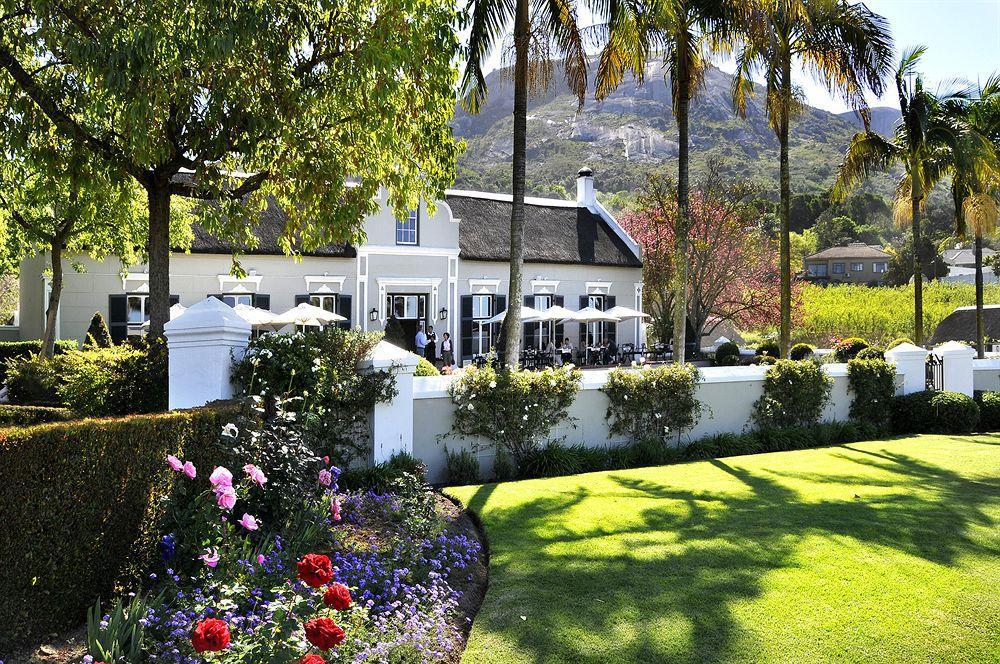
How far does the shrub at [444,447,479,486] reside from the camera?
1020 centimetres

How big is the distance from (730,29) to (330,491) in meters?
12.7

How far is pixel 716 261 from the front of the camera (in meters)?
31.6

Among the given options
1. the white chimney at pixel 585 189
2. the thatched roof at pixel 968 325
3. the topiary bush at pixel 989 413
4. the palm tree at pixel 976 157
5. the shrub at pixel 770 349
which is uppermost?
the white chimney at pixel 585 189

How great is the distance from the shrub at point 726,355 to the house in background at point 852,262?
60229 mm

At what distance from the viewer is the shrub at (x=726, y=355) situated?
2759 centimetres

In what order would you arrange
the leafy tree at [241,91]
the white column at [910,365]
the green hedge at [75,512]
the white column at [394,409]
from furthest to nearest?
the white column at [910,365], the white column at [394,409], the leafy tree at [241,91], the green hedge at [75,512]

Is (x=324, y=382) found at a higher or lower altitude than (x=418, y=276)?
lower

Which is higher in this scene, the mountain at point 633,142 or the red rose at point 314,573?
the mountain at point 633,142

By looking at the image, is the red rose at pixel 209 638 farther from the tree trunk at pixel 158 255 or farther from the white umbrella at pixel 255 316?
the white umbrella at pixel 255 316

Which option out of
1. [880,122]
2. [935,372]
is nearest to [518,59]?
[935,372]

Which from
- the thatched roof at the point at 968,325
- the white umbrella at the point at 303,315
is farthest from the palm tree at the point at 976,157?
the white umbrella at the point at 303,315

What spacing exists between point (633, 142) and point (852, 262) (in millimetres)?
55289

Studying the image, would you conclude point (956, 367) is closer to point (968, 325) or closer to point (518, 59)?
point (518, 59)

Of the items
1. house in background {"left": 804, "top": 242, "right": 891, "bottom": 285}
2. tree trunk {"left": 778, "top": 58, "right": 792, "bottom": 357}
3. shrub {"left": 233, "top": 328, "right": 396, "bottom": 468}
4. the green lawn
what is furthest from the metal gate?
house in background {"left": 804, "top": 242, "right": 891, "bottom": 285}
